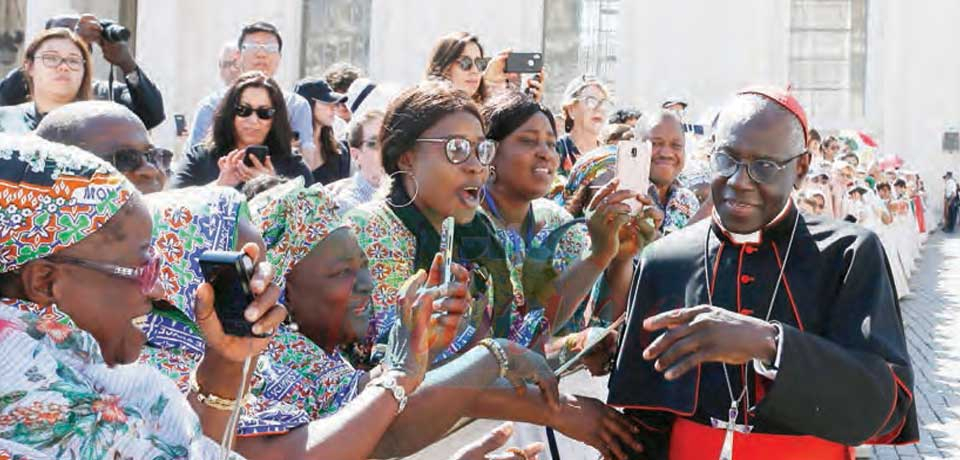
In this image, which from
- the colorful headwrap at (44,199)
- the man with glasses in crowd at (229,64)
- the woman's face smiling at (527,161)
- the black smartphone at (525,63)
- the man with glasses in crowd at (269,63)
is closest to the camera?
the colorful headwrap at (44,199)

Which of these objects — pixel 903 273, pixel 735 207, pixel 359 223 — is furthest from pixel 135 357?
pixel 903 273

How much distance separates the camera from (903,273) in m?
19.7

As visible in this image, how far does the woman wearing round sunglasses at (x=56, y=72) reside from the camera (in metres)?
5.89

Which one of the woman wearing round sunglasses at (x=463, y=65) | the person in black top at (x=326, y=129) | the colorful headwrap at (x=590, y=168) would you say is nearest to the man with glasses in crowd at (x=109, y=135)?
the colorful headwrap at (x=590, y=168)

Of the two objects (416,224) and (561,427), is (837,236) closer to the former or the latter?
(561,427)

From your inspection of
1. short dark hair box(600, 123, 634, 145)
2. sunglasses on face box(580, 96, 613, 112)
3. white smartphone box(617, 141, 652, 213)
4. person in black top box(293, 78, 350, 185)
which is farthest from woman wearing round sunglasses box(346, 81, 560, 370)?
sunglasses on face box(580, 96, 613, 112)

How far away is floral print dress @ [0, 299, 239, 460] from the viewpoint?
2252mm

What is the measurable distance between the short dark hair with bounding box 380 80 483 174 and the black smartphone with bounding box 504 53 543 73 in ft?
10.6

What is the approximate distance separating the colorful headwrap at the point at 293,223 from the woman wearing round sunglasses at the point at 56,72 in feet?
8.96

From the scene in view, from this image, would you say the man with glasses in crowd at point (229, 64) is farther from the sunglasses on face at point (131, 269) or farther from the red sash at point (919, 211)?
the red sash at point (919, 211)

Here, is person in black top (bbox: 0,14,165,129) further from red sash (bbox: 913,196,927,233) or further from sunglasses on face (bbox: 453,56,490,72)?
red sash (bbox: 913,196,927,233)

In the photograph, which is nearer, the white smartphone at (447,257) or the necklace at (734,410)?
the white smartphone at (447,257)

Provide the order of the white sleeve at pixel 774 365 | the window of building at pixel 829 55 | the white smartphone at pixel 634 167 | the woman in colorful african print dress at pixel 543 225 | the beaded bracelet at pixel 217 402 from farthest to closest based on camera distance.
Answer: the window of building at pixel 829 55 < the white smartphone at pixel 634 167 < the woman in colorful african print dress at pixel 543 225 < the white sleeve at pixel 774 365 < the beaded bracelet at pixel 217 402

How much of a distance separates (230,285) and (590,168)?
381 cm
